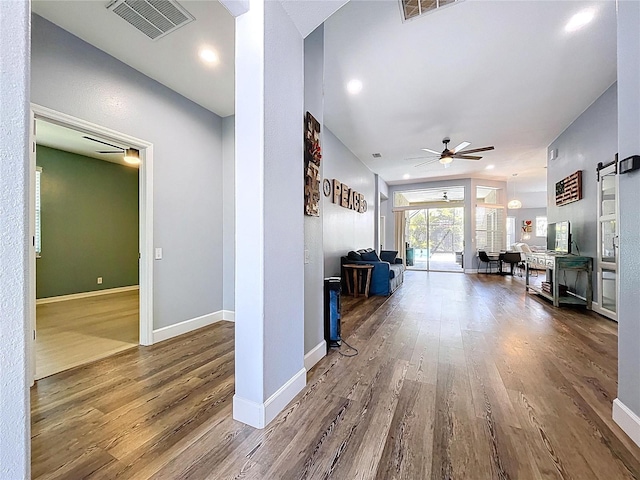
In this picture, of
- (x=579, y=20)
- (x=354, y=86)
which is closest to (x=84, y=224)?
(x=354, y=86)

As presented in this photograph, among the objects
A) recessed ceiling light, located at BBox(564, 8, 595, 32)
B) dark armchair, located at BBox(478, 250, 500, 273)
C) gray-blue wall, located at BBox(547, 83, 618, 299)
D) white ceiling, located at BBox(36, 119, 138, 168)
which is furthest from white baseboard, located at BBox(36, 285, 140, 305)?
dark armchair, located at BBox(478, 250, 500, 273)

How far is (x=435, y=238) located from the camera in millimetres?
10062

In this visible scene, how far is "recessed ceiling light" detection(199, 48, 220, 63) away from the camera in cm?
263

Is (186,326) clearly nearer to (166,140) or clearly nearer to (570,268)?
(166,140)

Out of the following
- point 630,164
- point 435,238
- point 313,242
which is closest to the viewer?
point 630,164

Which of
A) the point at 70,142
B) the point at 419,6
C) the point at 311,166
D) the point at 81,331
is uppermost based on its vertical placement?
the point at 419,6

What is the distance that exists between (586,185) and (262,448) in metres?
5.80

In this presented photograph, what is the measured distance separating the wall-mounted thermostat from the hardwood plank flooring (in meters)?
4.21

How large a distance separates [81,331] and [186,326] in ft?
4.22

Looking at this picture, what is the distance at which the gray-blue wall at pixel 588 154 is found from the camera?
388 centimetres

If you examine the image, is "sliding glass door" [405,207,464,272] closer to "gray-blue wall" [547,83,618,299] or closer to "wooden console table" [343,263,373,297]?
"gray-blue wall" [547,83,618,299]

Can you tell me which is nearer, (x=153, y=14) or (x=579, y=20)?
(x=153, y=14)

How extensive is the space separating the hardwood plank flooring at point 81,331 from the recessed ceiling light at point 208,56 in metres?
3.04

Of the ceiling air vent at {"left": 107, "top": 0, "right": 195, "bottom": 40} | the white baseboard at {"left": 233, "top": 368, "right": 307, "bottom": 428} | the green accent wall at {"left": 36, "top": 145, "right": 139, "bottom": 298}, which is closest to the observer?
the white baseboard at {"left": 233, "top": 368, "right": 307, "bottom": 428}
